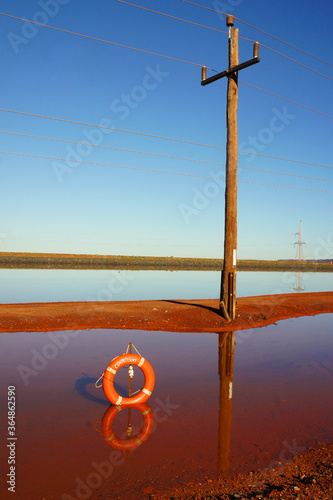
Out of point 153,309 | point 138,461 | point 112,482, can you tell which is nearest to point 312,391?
point 138,461

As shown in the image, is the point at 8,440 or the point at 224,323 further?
the point at 224,323

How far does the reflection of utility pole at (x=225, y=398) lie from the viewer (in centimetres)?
480

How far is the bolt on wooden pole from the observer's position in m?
13.6

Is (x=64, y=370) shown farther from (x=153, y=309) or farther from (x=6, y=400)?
(x=153, y=309)

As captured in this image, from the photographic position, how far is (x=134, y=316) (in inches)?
555

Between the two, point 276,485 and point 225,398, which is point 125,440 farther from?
point 225,398

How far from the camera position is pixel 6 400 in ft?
21.1

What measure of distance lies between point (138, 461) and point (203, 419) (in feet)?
5.15

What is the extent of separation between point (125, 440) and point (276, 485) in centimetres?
206

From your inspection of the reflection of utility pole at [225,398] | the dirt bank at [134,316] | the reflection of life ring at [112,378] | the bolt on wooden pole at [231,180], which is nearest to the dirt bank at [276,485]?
the reflection of utility pole at [225,398]

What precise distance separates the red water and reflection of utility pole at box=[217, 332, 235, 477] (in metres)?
0.03

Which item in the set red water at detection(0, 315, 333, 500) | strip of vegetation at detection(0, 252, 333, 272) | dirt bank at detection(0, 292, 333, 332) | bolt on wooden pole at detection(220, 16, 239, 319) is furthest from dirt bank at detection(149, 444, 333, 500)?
strip of vegetation at detection(0, 252, 333, 272)

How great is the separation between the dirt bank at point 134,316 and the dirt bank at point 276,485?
8.58 metres

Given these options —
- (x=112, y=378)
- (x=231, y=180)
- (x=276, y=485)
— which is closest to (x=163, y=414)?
(x=112, y=378)
